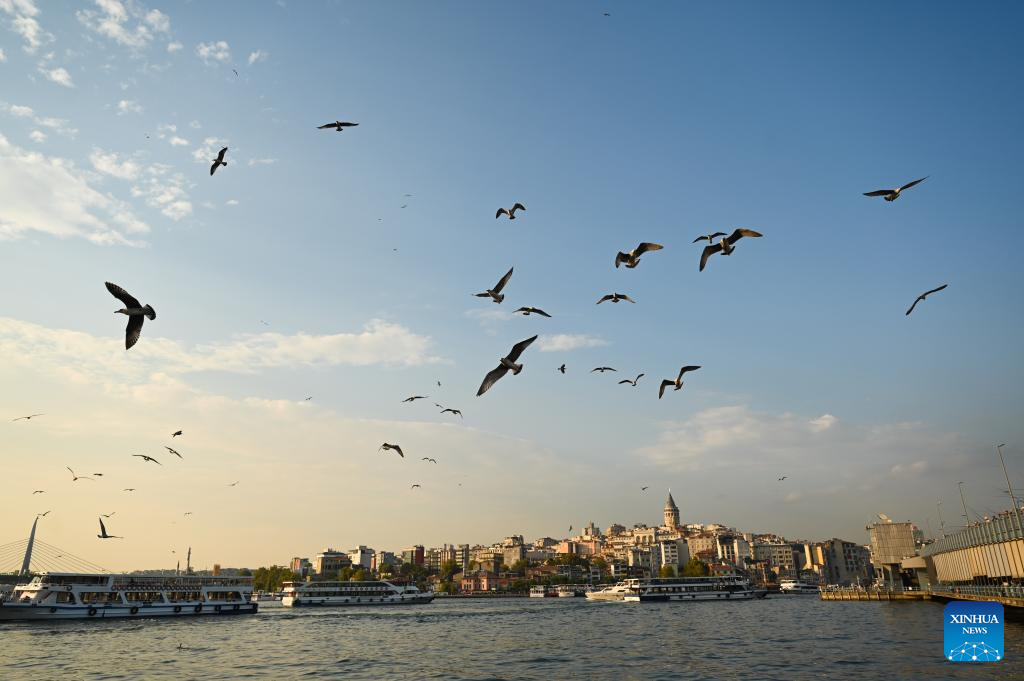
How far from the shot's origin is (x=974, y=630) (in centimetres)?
2003

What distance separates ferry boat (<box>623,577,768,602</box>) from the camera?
10881 cm

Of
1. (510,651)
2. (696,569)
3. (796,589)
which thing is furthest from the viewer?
(696,569)

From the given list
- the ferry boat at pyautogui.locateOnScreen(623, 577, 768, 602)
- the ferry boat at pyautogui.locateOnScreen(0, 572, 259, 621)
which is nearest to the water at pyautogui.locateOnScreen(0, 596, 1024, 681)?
the ferry boat at pyautogui.locateOnScreen(0, 572, 259, 621)

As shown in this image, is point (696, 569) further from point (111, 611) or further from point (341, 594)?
point (111, 611)

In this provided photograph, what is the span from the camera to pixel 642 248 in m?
15.5

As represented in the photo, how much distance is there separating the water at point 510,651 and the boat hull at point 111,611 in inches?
86.7

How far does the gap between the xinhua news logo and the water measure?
87cm

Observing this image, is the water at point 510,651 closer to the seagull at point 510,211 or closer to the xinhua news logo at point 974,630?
the xinhua news logo at point 974,630

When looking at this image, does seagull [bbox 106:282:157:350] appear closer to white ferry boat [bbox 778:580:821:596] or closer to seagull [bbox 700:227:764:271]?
seagull [bbox 700:227:764:271]

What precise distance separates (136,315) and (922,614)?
2665 inches

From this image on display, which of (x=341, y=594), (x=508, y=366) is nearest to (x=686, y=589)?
(x=341, y=594)

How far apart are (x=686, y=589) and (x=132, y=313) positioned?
114659mm

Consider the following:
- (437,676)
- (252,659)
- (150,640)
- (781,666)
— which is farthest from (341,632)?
(781,666)

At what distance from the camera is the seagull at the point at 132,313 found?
10867 millimetres
